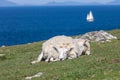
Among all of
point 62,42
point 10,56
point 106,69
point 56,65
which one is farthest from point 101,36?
point 106,69

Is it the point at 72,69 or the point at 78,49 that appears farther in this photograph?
the point at 78,49

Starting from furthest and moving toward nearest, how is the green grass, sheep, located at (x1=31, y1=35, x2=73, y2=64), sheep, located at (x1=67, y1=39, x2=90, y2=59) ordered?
sheep, located at (x1=67, y1=39, x2=90, y2=59) → sheep, located at (x1=31, y1=35, x2=73, y2=64) → the green grass

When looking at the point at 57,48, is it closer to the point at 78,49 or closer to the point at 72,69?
the point at 78,49

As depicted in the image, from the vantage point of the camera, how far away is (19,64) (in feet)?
105

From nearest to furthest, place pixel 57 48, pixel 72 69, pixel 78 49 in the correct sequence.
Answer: pixel 72 69 → pixel 57 48 → pixel 78 49

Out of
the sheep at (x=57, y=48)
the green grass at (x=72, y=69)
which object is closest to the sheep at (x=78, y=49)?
the sheep at (x=57, y=48)

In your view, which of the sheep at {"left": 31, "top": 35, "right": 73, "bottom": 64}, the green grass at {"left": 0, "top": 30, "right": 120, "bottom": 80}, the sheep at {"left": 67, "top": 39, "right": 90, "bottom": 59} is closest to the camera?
the green grass at {"left": 0, "top": 30, "right": 120, "bottom": 80}

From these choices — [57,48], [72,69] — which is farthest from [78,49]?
[72,69]

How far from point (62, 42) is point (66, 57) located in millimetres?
1232

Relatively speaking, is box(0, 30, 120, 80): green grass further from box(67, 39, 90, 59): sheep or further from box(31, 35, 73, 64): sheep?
box(67, 39, 90, 59): sheep

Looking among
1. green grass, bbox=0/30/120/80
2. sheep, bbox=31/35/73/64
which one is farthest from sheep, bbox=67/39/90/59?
green grass, bbox=0/30/120/80

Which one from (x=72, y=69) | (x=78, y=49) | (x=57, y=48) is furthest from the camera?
(x=78, y=49)

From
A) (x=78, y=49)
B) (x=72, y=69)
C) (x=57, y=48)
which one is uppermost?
(x=72, y=69)

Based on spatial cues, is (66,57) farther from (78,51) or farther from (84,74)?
(84,74)
